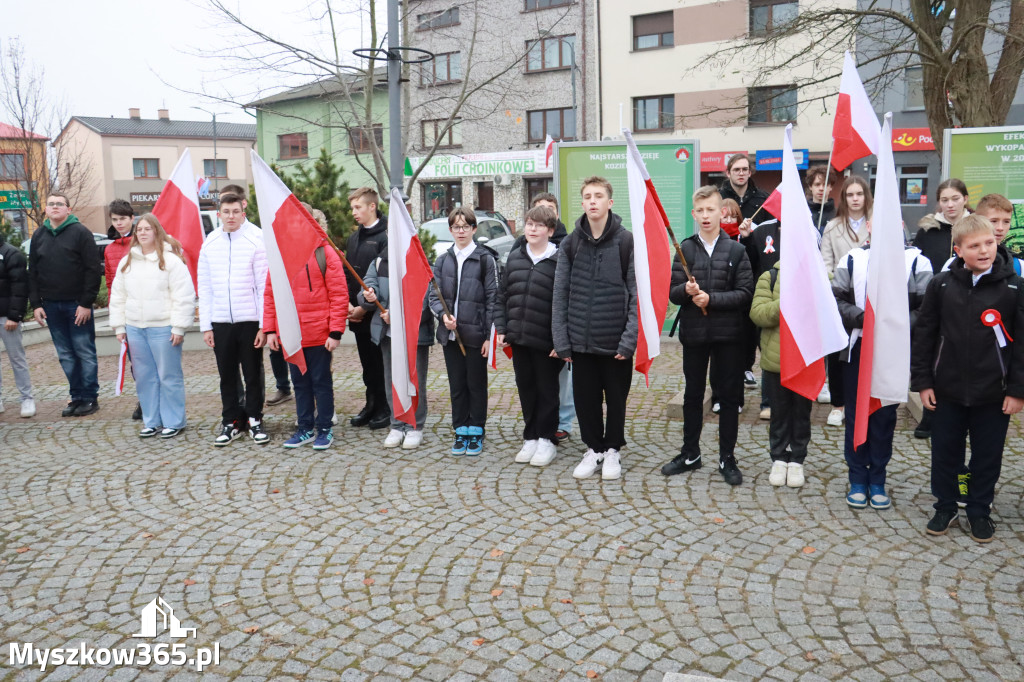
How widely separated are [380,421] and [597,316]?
267 cm

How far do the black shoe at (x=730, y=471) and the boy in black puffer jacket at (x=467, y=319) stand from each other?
1.88 metres

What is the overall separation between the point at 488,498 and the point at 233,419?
9.16 feet

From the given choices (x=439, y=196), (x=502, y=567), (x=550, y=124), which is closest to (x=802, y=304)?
(x=502, y=567)

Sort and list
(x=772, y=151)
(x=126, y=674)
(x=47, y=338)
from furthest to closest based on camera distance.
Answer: (x=772, y=151) < (x=47, y=338) < (x=126, y=674)

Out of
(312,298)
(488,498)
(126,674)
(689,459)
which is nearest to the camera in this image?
(126,674)

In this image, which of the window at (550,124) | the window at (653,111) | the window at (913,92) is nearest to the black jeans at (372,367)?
the window at (913,92)

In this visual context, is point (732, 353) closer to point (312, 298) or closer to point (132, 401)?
point (312, 298)

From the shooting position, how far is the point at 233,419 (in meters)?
7.18

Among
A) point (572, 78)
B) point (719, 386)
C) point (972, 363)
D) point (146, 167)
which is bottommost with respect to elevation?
point (719, 386)

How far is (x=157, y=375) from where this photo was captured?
749 cm

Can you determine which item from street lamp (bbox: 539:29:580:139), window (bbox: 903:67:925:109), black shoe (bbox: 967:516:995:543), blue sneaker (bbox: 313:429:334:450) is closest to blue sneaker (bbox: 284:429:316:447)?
blue sneaker (bbox: 313:429:334:450)

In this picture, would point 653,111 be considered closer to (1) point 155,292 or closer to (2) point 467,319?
(1) point 155,292

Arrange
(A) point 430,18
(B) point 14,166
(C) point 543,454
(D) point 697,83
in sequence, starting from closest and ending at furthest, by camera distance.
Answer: (C) point 543,454 → (A) point 430,18 → (B) point 14,166 → (D) point 697,83

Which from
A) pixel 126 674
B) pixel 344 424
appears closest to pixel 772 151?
pixel 344 424
